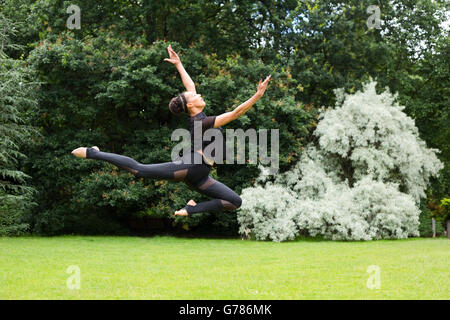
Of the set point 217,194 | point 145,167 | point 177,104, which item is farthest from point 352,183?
point 145,167

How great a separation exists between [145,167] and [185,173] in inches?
17.1

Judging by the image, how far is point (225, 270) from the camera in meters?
11.0

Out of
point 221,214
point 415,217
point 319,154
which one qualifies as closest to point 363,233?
point 415,217

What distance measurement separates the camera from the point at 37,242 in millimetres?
16719

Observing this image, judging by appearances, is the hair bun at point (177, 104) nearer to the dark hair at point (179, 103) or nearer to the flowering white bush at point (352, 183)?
the dark hair at point (179, 103)

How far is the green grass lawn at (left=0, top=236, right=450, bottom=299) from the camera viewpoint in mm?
8680

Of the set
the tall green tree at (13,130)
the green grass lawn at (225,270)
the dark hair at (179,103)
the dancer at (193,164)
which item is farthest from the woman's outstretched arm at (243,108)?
the tall green tree at (13,130)

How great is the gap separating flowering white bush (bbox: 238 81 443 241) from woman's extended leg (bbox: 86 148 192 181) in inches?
486

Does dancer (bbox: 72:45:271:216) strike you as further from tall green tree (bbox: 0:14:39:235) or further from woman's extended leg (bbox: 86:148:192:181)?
tall green tree (bbox: 0:14:39:235)

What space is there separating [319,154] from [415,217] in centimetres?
431

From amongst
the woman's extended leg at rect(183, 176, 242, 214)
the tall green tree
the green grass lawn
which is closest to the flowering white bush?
the green grass lawn

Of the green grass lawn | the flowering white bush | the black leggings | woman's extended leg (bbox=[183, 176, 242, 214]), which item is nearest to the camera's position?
the black leggings

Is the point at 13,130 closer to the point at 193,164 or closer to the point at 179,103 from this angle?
the point at 179,103
